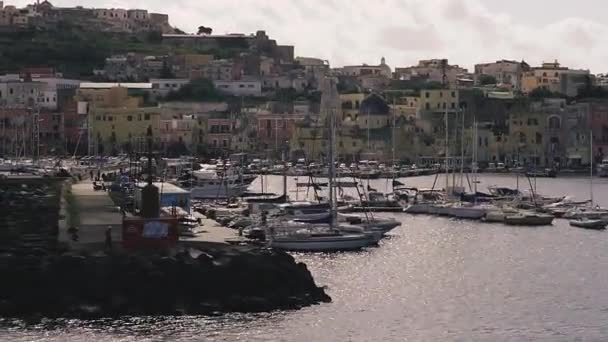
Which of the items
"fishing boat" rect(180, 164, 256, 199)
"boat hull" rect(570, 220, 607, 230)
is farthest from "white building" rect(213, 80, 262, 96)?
"boat hull" rect(570, 220, 607, 230)

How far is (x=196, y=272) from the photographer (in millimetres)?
30281

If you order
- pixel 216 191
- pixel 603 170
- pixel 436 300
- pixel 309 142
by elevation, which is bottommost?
pixel 436 300

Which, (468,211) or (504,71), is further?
(504,71)

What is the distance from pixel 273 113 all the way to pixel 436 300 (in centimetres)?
6742

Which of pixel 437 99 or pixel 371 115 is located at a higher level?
pixel 437 99

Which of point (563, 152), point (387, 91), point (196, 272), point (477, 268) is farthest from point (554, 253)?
point (387, 91)

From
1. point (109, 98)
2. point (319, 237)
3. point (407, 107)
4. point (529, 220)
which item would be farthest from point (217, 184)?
point (407, 107)

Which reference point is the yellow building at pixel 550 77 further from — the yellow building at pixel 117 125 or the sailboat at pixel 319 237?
the sailboat at pixel 319 237

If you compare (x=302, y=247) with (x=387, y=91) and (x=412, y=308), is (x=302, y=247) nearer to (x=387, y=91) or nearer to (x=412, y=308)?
(x=412, y=308)

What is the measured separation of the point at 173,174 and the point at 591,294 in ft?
130

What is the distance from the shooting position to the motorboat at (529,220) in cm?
5253

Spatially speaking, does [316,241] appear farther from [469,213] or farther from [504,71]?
[504,71]

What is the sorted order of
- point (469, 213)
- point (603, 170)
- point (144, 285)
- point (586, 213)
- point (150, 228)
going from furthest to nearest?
point (603, 170) < point (469, 213) < point (586, 213) < point (150, 228) < point (144, 285)

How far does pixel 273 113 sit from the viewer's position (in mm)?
100250
